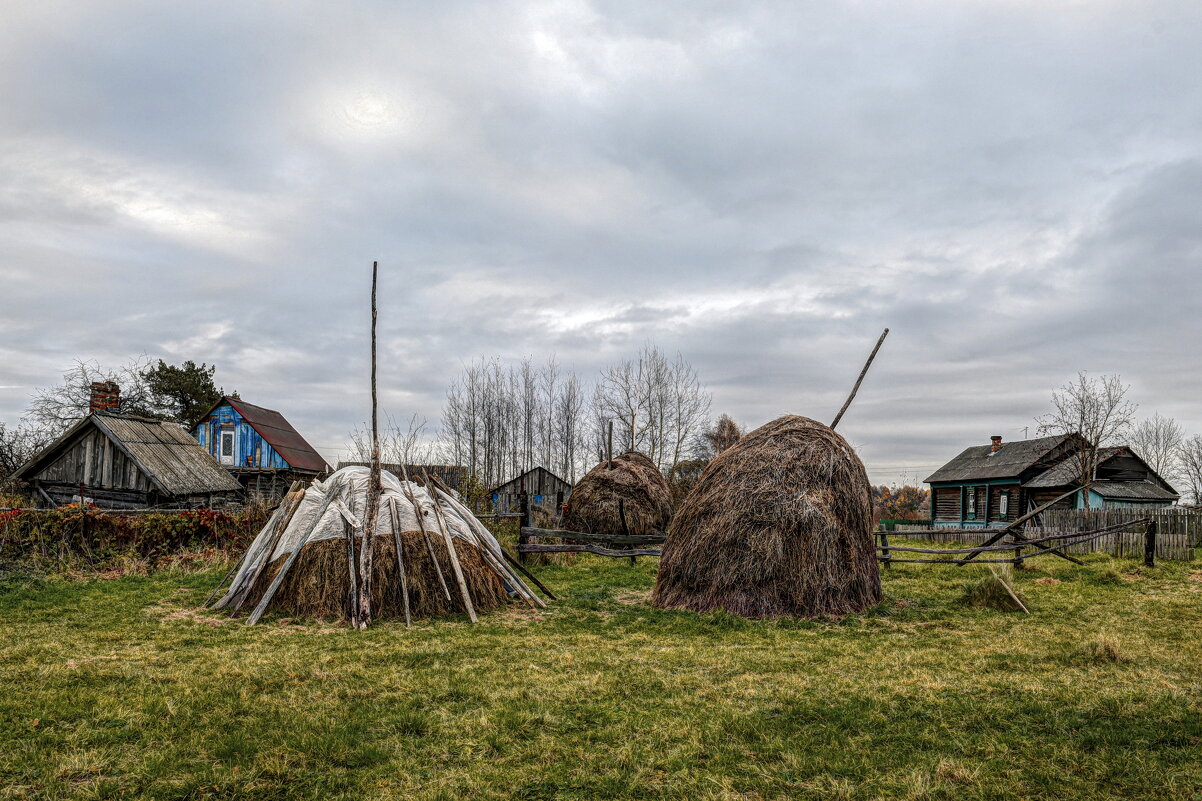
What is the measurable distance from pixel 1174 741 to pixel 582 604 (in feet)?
24.7

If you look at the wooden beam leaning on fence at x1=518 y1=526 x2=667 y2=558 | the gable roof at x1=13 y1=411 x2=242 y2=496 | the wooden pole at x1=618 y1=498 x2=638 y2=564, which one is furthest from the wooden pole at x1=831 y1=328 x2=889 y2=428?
the gable roof at x1=13 y1=411 x2=242 y2=496

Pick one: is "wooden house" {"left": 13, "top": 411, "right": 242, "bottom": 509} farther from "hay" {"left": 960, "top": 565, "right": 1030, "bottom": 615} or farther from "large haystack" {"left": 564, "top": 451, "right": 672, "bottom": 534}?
"hay" {"left": 960, "top": 565, "right": 1030, "bottom": 615}

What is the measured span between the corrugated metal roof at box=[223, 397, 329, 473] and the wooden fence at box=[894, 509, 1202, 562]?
2492 cm

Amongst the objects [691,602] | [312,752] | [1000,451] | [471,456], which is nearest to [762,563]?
[691,602]

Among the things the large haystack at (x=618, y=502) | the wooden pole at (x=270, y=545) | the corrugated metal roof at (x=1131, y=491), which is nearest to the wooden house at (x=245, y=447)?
the large haystack at (x=618, y=502)

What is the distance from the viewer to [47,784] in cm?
407

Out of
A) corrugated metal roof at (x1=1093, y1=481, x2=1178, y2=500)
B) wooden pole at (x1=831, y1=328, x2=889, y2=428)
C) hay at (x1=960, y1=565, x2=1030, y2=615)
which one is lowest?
hay at (x1=960, y1=565, x2=1030, y2=615)

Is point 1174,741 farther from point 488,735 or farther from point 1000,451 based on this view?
point 1000,451

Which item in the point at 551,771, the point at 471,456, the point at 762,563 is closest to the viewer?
the point at 551,771

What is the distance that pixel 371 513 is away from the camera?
9.93 meters

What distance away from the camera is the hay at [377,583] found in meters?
9.59

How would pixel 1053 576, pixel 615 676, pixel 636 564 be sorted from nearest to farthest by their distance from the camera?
1. pixel 615 676
2. pixel 1053 576
3. pixel 636 564

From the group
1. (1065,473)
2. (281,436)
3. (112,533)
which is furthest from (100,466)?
(1065,473)

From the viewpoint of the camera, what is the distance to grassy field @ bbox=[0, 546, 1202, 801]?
423cm
